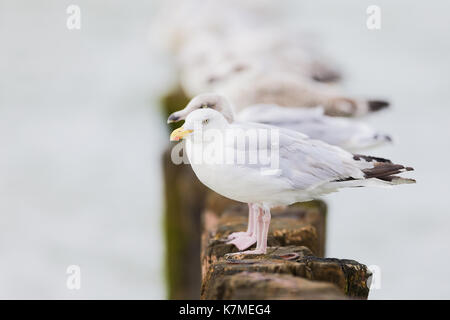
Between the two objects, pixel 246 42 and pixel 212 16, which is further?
pixel 212 16

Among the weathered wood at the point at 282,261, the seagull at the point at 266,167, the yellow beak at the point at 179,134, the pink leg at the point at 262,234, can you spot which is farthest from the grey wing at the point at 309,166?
the yellow beak at the point at 179,134

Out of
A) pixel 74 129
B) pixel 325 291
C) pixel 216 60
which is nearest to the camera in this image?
pixel 325 291

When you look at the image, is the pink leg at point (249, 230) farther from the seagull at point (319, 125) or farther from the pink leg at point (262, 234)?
the seagull at point (319, 125)

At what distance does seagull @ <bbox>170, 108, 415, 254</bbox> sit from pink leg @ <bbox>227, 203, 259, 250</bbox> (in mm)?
102

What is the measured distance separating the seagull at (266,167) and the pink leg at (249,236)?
102 millimetres

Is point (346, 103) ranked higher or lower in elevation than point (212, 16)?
lower

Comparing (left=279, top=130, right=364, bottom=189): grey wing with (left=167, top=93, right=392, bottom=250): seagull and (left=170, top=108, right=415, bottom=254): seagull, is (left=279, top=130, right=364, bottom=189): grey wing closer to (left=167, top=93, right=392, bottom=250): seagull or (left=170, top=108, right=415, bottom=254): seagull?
(left=170, top=108, right=415, bottom=254): seagull

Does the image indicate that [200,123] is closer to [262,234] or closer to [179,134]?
[179,134]

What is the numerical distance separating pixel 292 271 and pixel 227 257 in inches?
30.4

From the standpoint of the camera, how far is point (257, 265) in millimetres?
3131

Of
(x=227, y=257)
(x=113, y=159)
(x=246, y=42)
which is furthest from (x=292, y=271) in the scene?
(x=113, y=159)

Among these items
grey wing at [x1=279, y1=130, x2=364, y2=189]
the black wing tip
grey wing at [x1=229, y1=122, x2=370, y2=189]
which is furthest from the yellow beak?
the black wing tip

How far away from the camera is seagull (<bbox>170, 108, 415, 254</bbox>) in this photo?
12.4 feet

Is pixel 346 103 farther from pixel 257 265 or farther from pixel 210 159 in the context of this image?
pixel 257 265
